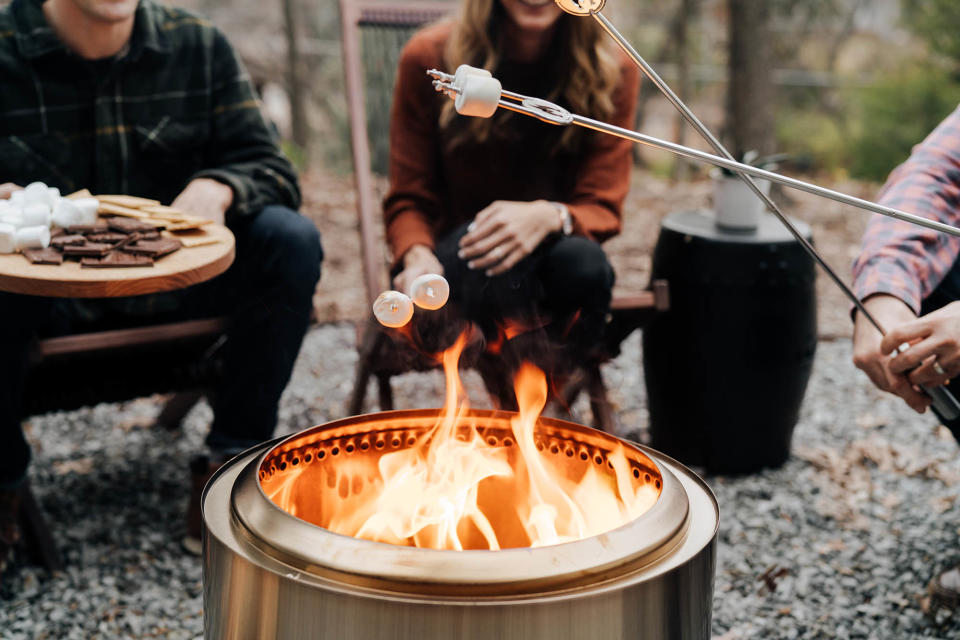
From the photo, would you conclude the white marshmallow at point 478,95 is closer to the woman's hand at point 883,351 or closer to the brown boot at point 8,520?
the woman's hand at point 883,351

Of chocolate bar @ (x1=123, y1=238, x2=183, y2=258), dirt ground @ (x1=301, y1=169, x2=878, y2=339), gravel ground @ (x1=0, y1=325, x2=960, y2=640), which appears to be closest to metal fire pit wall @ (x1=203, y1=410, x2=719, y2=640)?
chocolate bar @ (x1=123, y1=238, x2=183, y2=258)

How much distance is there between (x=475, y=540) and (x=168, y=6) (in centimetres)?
156

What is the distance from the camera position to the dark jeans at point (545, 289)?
209 centimetres

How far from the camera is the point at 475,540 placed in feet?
4.66

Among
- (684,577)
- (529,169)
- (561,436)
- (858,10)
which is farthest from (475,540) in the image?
(858,10)

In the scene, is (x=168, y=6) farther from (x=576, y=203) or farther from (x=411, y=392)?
(x=411, y=392)

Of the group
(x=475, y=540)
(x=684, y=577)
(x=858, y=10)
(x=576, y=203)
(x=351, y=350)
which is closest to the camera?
(x=684, y=577)

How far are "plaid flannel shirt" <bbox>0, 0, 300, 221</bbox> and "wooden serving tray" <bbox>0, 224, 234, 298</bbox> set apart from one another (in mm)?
497

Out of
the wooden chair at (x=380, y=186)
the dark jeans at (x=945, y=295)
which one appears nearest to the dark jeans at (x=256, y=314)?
the wooden chair at (x=380, y=186)

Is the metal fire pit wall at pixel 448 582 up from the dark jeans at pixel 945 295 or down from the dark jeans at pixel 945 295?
down

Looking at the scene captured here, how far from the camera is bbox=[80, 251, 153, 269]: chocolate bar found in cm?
153

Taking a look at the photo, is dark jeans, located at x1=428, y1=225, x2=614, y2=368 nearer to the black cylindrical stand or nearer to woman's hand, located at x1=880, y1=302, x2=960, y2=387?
the black cylindrical stand

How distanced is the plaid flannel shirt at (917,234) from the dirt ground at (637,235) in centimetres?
202

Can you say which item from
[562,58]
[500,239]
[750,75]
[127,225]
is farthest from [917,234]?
[750,75]
